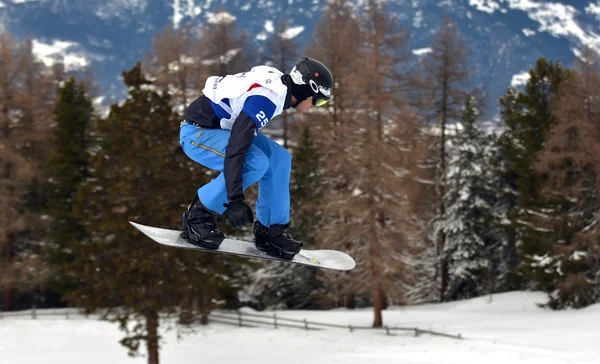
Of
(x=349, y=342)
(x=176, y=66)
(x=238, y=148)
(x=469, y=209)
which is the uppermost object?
(x=176, y=66)

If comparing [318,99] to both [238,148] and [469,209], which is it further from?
[469,209]

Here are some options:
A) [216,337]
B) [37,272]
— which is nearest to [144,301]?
[216,337]

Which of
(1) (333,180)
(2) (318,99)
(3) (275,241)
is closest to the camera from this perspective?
(2) (318,99)

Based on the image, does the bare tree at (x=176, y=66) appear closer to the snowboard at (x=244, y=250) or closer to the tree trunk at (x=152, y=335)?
the tree trunk at (x=152, y=335)

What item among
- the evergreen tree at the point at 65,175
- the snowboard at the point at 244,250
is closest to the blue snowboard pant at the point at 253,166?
the snowboard at the point at 244,250

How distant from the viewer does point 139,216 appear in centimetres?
1358

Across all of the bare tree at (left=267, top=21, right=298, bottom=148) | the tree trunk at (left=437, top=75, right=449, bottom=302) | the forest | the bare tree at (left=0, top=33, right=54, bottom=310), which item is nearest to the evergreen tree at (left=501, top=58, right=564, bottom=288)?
the forest

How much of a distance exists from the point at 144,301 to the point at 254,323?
10.6 meters

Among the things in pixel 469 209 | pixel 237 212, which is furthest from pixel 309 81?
pixel 469 209

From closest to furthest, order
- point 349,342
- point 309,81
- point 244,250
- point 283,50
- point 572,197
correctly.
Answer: point 309,81 → point 244,250 → point 349,342 → point 572,197 → point 283,50

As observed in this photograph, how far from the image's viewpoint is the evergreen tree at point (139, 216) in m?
13.6

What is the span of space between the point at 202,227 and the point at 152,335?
10.4 metres

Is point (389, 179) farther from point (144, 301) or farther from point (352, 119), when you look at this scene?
point (144, 301)

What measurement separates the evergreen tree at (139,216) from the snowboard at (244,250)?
8.00 meters
